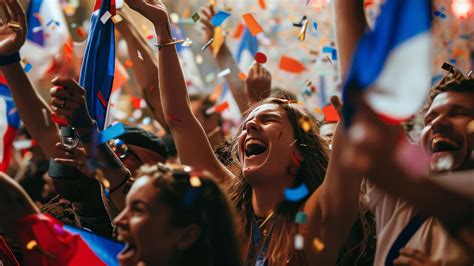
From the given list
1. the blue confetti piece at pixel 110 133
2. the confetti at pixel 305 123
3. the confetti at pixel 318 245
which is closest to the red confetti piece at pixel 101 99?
the blue confetti piece at pixel 110 133

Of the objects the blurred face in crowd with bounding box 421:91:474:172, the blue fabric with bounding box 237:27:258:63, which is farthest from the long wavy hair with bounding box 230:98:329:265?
the blue fabric with bounding box 237:27:258:63

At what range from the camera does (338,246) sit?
258cm

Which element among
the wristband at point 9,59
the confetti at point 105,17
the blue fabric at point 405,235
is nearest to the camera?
the blue fabric at point 405,235

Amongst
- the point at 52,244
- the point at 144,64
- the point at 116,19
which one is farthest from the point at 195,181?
the point at 144,64

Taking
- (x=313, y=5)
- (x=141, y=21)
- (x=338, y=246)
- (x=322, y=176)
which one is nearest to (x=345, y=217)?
(x=338, y=246)

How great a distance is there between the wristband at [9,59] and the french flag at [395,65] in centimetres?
195

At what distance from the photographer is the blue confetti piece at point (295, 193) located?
9.22 feet

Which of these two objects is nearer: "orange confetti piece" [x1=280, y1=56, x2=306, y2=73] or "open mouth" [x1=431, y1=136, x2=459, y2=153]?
"open mouth" [x1=431, y1=136, x2=459, y2=153]

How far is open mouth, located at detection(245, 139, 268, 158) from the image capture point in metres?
2.95

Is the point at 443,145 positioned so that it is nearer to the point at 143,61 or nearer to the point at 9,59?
the point at 143,61

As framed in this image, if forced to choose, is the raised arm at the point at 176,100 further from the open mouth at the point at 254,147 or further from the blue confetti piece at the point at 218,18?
the blue confetti piece at the point at 218,18

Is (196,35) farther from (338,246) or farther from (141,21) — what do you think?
(338,246)

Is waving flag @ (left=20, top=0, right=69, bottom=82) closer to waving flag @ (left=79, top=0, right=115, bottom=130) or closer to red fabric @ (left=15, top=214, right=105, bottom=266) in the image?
waving flag @ (left=79, top=0, right=115, bottom=130)

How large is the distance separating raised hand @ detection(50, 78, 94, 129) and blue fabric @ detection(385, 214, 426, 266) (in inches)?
45.0
